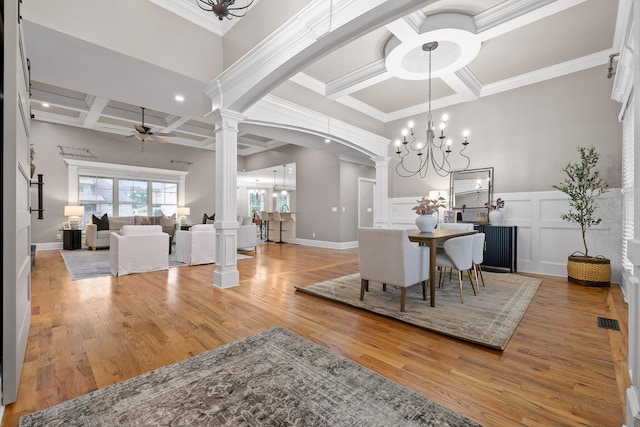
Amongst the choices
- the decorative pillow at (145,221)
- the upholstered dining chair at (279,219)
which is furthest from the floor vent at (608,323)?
the decorative pillow at (145,221)

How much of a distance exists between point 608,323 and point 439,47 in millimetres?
3363

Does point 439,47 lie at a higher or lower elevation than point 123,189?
higher

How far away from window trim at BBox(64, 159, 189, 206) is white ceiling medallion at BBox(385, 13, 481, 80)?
784 centimetres

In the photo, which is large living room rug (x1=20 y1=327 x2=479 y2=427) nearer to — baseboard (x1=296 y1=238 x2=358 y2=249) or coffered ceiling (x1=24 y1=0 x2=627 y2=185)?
coffered ceiling (x1=24 y1=0 x2=627 y2=185)

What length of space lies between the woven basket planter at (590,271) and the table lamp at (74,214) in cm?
1020

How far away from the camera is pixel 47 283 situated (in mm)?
3789

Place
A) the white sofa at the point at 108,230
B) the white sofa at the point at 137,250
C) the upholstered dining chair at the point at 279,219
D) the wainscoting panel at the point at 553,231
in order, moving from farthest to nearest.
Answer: the upholstered dining chair at the point at 279,219, the white sofa at the point at 108,230, the white sofa at the point at 137,250, the wainscoting panel at the point at 553,231

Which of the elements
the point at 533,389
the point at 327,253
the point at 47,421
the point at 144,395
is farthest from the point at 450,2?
the point at 327,253

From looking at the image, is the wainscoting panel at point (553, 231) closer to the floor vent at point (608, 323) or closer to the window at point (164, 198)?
the floor vent at point (608, 323)

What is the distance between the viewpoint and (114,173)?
26.8 feet

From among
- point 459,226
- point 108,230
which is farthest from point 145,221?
point 459,226

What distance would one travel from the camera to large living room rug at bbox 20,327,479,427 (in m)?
1.30

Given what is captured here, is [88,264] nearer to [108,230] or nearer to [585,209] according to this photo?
[108,230]

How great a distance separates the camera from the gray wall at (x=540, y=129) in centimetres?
395
